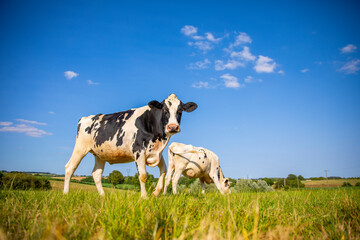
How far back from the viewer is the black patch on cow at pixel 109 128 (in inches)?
280

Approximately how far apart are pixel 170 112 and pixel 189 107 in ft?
3.72

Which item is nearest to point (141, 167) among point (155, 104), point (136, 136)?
point (136, 136)

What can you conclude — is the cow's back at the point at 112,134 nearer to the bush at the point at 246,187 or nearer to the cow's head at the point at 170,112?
the cow's head at the point at 170,112

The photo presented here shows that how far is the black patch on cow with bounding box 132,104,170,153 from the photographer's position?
6457 mm

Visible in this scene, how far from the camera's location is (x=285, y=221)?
11.6 feet

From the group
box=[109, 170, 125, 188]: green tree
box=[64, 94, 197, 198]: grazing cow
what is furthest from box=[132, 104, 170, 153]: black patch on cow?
box=[109, 170, 125, 188]: green tree

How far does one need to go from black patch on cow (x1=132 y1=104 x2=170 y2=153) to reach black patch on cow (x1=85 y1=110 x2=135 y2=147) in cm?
64

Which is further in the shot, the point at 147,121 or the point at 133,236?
the point at 147,121

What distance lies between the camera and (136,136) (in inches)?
258

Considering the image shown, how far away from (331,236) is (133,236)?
2.44m

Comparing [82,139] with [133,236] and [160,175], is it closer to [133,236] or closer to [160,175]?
[160,175]

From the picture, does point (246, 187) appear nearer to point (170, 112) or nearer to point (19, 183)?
point (170, 112)

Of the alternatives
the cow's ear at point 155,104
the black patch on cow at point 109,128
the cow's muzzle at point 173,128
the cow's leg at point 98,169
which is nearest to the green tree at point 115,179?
the cow's leg at point 98,169

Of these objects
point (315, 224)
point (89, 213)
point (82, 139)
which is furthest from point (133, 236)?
point (82, 139)
